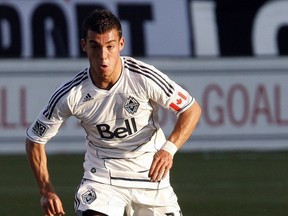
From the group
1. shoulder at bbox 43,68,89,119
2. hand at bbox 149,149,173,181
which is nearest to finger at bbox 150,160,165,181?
hand at bbox 149,149,173,181

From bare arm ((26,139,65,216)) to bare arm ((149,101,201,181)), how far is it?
0.67 m

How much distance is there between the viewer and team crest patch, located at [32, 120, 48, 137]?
7762 mm

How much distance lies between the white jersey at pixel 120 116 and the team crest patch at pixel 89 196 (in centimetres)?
13

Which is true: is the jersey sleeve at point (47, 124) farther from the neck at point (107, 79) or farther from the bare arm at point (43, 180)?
the neck at point (107, 79)

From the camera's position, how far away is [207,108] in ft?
60.7

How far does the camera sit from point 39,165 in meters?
7.65

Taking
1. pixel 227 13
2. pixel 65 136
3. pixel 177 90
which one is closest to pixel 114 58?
pixel 177 90

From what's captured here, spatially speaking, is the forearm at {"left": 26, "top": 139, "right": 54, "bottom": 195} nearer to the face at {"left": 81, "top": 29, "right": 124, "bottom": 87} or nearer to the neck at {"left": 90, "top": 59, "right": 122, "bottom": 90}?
the neck at {"left": 90, "top": 59, "right": 122, "bottom": 90}

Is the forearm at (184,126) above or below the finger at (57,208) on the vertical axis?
above

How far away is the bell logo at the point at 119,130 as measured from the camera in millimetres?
7777

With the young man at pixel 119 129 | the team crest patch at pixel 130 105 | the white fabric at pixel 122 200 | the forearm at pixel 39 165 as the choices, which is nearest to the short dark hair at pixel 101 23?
the young man at pixel 119 129

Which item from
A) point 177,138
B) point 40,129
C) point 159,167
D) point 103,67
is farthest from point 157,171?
point 40,129

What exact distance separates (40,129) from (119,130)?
56cm

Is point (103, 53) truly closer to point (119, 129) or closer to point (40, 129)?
point (119, 129)
